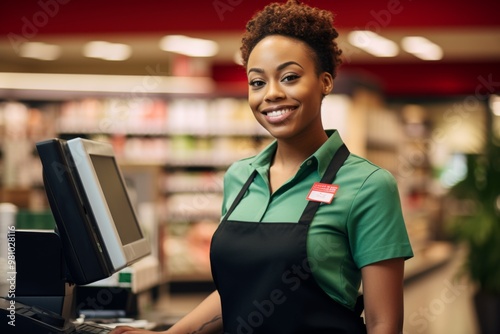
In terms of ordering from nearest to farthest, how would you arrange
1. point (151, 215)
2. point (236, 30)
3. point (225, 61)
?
1. point (151, 215)
2. point (236, 30)
3. point (225, 61)

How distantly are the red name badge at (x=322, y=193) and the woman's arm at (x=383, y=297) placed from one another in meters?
0.20

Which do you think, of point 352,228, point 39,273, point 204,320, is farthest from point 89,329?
point 352,228

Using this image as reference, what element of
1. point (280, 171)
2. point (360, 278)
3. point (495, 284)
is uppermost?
point (280, 171)

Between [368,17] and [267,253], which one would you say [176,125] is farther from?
[267,253]

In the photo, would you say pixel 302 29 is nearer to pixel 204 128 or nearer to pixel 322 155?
pixel 322 155

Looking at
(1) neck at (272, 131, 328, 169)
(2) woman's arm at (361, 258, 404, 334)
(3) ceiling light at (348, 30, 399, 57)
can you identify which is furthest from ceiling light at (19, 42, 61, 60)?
(2) woman's arm at (361, 258, 404, 334)

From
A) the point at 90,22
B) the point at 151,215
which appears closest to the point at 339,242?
the point at 151,215

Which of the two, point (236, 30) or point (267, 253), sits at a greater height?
point (236, 30)

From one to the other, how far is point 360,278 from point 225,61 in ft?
48.0

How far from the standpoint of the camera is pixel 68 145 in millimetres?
2059

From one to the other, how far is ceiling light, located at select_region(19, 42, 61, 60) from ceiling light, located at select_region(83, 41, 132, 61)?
0.60 m

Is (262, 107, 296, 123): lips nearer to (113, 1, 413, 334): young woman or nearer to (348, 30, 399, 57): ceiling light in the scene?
(113, 1, 413, 334): young woman

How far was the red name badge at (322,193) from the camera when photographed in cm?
199

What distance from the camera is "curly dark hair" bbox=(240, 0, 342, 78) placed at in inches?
82.2
